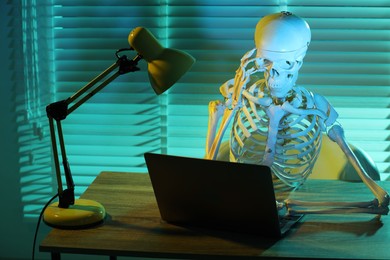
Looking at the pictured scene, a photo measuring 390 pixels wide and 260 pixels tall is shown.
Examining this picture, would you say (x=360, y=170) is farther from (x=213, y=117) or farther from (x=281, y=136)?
(x=213, y=117)

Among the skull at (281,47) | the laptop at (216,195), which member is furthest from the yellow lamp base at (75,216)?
the skull at (281,47)

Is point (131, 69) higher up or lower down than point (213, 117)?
higher up

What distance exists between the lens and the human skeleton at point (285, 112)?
2.02 meters

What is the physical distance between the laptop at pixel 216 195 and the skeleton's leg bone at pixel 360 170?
247 millimetres

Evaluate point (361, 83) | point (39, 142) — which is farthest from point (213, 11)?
point (39, 142)

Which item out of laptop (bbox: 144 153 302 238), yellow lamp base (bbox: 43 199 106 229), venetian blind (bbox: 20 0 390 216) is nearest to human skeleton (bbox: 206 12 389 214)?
laptop (bbox: 144 153 302 238)

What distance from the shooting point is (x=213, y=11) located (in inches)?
110

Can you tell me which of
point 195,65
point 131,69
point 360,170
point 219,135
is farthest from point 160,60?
point 195,65

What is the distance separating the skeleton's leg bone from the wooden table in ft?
0.18

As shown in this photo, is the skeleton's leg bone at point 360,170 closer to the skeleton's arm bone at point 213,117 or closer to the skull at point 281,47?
the skull at point 281,47

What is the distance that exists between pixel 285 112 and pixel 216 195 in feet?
1.30

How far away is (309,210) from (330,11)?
1.03 m

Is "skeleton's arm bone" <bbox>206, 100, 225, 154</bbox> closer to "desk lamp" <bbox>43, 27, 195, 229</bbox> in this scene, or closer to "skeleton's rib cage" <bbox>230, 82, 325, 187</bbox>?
"skeleton's rib cage" <bbox>230, 82, 325, 187</bbox>

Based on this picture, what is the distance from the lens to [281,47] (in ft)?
6.64
